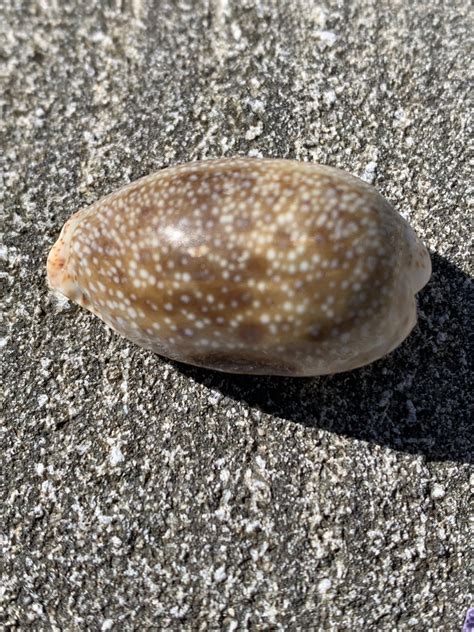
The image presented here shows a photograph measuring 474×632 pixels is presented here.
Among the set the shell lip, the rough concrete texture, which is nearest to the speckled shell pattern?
the shell lip

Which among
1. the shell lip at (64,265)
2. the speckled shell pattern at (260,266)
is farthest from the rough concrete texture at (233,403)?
the speckled shell pattern at (260,266)

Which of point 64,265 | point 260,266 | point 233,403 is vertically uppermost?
point 260,266

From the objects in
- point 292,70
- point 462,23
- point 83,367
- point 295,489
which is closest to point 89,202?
point 83,367

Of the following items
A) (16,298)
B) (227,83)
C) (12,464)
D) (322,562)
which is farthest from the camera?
(227,83)

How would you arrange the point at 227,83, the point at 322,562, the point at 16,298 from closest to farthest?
the point at 322,562
the point at 16,298
the point at 227,83

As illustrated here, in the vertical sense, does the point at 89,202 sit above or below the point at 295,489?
above

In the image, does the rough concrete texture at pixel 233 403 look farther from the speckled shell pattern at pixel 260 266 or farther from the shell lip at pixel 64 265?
the speckled shell pattern at pixel 260 266

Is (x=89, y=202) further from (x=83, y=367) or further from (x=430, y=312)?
(x=430, y=312)
